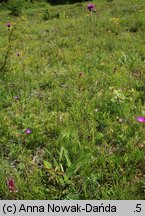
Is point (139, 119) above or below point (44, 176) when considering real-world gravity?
above

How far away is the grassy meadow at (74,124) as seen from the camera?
3039 millimetres

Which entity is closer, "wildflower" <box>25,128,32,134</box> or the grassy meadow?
the grassy meadow

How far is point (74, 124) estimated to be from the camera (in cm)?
401

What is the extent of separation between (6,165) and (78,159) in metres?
0.82

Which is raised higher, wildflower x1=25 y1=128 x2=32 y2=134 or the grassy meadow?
wildflower x1=25 y1=128 x2=32 y2=134

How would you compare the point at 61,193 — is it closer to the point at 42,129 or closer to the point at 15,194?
the point at 15,194

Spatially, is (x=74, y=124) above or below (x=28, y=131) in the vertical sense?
below

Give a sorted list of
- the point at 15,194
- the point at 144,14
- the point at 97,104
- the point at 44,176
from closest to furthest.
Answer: the point at 15,194, the point at 44,176, the point at 97,104, the point at 144,14

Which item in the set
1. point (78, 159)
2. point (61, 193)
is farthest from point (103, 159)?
point (61, 193)

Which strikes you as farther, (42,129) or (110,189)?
(42,129)

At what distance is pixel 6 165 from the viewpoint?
3338mm

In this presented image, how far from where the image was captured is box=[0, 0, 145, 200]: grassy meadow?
3039 millimetres

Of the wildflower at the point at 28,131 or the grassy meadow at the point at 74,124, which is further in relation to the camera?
the wildflower at the point at 28,131

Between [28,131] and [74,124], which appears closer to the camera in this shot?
[28,131]
